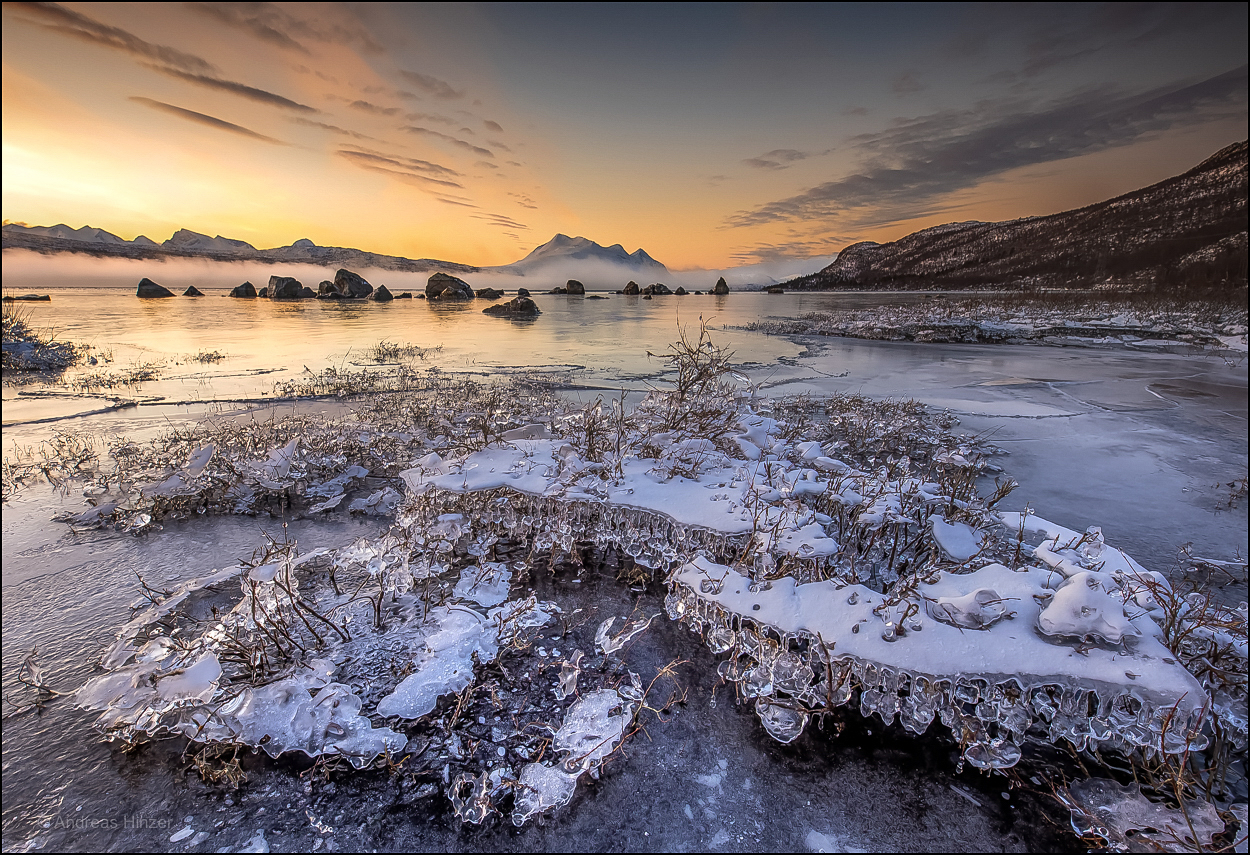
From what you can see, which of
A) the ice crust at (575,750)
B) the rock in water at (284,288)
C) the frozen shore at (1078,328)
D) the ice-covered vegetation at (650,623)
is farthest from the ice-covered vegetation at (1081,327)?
the rock in water at (284,288)

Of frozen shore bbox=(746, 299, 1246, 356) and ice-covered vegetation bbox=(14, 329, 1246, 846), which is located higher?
frozen shore bbox=(746, 299, 1246, 356)

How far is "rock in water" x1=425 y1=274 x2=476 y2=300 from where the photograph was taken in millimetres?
51812

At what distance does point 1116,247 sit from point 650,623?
71.9m

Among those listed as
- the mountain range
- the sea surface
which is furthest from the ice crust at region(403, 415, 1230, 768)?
the mountain range

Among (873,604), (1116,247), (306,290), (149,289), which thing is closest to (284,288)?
(306,290)

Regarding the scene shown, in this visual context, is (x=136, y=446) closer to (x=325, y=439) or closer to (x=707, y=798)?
(x=325, y=439)

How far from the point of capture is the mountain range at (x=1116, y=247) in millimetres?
32469

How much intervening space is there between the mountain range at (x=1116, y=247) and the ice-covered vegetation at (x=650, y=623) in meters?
35.2

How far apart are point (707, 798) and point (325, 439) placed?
614 centimetres

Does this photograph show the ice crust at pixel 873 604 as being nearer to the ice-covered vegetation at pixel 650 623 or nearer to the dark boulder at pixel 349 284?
the ice-covered vegetation at pixel 650 623

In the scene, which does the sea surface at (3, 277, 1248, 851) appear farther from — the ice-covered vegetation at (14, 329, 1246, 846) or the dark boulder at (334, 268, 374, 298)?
the dark boulder at (334, 268, 374, 298)

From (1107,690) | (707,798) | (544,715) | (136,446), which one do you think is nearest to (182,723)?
(544,715)

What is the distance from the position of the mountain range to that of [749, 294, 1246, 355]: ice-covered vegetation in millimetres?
8919

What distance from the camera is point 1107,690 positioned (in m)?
2.03
